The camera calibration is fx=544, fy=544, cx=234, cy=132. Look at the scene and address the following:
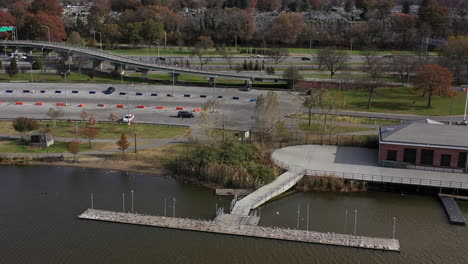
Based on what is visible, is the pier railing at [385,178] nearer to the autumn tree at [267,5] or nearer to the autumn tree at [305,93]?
the autumn tree at [305,93]

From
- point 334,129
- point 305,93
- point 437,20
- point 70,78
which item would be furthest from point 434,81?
point 437,20

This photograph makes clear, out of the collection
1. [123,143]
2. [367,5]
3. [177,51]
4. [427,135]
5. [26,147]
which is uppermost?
[367,5]

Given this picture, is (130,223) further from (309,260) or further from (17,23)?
(17,23)

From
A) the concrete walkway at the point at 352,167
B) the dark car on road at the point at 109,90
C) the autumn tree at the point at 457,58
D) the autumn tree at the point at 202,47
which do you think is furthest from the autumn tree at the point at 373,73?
the dark car on road at the point at 109,90

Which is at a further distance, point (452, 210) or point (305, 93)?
point (305, 93)

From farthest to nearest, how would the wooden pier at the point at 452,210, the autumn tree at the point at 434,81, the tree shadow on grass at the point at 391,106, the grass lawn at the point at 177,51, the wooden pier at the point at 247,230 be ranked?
the grass lawn at the point at 177,51, the tree shadow on grass at the point at 391,106, the autumn tree at the point at 434,81, the wooden pier at the point at 452,210, the wooden pier at the point at 247,230

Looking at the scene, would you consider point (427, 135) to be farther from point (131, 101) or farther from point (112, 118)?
point (131, 101)

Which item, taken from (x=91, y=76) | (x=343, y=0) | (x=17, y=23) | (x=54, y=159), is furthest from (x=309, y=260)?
(x=343, y=0)
